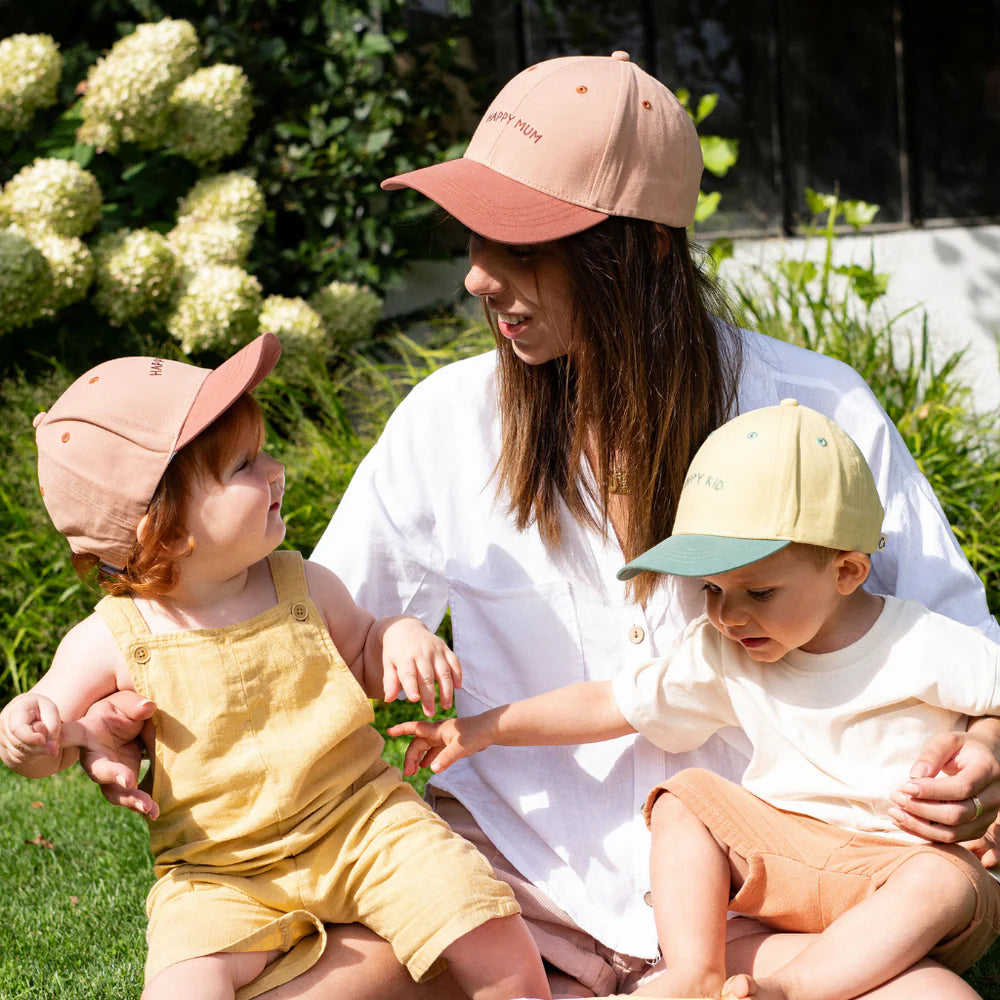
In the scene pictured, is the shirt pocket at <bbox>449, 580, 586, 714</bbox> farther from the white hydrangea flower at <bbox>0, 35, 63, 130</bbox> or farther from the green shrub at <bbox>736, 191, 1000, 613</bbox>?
the white hydrangea flower at <bbox>0, 35, 63, 130</bbox>

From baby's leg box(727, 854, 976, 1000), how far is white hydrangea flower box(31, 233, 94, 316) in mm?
3737

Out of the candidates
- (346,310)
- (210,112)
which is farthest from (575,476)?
(210,112)

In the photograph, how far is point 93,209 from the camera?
4805 millimetres

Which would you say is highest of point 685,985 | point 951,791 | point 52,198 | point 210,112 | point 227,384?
point 210,112

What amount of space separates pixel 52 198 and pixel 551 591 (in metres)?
3.19

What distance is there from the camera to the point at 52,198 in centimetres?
→ 463

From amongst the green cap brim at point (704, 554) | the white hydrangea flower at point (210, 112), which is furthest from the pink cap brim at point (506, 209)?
the white hydrangea flower at point (210, 112)

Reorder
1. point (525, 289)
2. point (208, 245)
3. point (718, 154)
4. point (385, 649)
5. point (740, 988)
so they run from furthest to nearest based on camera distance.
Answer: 1. point (718, 154)
2. point (208, 245)
3. point (525, 289)
4. point (385, 649)
5. point (740, 988)

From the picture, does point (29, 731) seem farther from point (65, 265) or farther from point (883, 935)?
point (65, 265)

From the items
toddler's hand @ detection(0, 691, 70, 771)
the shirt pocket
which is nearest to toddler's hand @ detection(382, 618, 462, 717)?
the shirt pocket

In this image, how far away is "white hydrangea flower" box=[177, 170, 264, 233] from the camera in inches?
195

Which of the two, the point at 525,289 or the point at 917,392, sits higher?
the point at 525,289

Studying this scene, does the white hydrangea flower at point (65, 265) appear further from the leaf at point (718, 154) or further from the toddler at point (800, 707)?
Result: the toddler at point (800, 707)

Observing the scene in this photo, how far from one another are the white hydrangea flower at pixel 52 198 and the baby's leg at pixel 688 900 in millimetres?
3592
